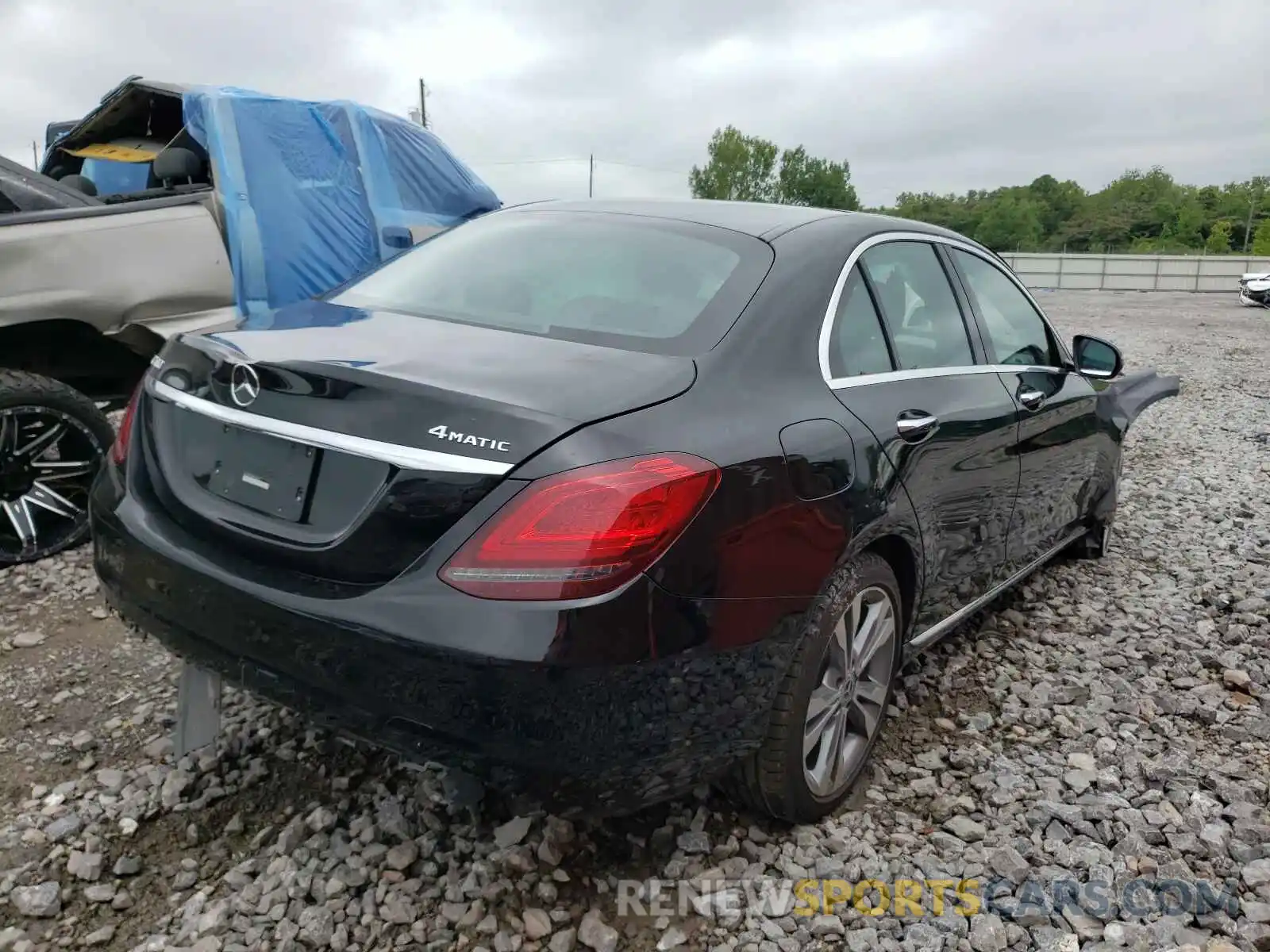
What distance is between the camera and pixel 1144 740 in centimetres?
312

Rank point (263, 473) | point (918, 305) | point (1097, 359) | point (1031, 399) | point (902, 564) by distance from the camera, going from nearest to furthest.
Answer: point (263, 473) < point (902, 564) < point (918, 305) < point (1031, 399) < point (1097, 359)

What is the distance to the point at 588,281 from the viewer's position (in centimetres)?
263

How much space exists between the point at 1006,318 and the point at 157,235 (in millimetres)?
3674

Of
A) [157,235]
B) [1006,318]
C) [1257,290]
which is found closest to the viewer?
[1006,318]

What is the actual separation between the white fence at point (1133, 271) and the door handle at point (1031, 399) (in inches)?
1788

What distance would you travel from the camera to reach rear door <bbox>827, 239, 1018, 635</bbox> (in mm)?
2596

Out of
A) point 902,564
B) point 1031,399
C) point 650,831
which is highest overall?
point 1031,399

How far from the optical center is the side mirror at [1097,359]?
403 cm

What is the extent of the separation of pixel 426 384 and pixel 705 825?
1.35 meters

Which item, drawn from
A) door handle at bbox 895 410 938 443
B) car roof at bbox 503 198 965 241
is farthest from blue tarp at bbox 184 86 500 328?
door handle at bbox 895 410 938 443

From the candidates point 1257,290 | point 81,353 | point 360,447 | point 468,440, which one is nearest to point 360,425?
point 360,447

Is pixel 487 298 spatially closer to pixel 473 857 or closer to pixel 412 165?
pixel 473 857

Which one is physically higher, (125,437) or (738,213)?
(738,213)

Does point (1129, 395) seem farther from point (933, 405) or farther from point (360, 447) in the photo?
point (360, 447)
